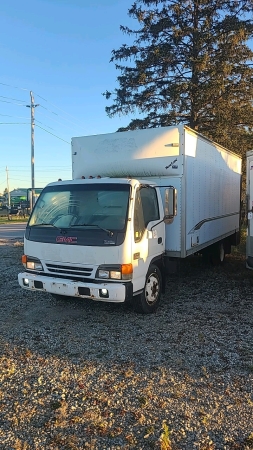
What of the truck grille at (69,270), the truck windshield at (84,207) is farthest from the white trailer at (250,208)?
the truck grille at (69,270)

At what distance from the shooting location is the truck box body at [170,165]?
6.54 metres

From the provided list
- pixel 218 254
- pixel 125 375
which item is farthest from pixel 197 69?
pixel 125 375

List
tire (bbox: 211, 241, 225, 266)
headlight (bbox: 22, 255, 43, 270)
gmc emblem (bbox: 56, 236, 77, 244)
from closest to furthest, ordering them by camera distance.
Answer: gmc emblem (bbox: 56, 236, 77, 244) → headlight (bbox: 22, 255, 43, 270) → tire (bbox: 211, 241, 225, 266)

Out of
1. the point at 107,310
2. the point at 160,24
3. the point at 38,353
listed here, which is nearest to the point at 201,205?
the point at 107,310

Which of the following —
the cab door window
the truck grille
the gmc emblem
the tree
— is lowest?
the truck grille

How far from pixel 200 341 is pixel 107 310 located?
1862 mm

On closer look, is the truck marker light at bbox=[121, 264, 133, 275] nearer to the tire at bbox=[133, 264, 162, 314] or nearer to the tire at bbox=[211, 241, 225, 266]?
the tire at bbox=[133, 264, 162, 314]

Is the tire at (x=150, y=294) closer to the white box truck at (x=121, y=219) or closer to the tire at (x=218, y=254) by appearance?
the white box truck at (x=121, y=219)

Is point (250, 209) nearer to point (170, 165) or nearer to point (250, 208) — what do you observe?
point (250, 208)

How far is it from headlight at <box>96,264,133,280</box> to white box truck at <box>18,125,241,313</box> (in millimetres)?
14

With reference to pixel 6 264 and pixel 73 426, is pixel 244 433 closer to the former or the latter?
pixel 73 426

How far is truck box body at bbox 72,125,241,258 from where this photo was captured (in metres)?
6.54

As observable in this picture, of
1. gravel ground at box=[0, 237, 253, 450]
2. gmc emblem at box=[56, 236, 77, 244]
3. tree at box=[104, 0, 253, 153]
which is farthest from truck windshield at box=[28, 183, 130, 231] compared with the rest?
tree at box=[104, 0, 253, 153]

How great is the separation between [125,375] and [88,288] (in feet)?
4.92
